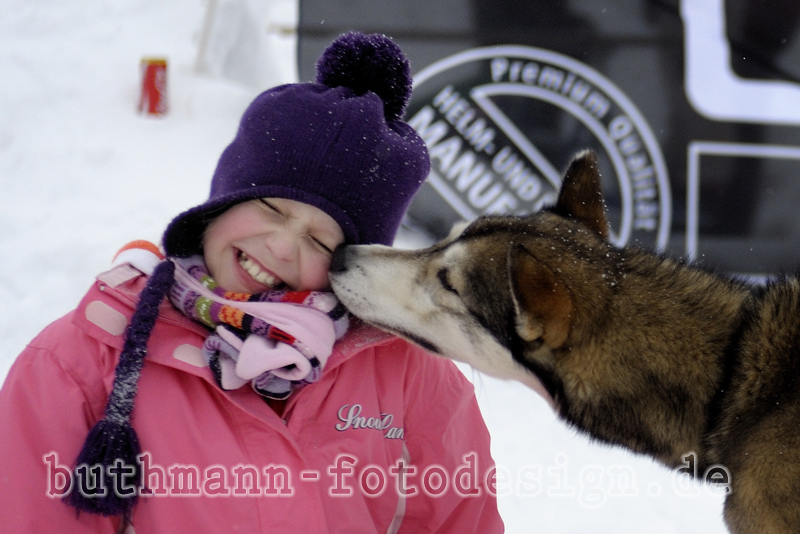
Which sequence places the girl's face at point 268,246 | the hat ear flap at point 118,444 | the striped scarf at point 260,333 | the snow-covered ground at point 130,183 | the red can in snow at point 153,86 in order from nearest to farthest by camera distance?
the hat ear flap at point 118,444 → the striped scarf at point 260,333 → the girl's face at point 268,246 → the snow-covered ground at point 130,183 → the red can in snow at point 153,86

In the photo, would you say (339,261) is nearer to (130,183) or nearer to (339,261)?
(339,261)

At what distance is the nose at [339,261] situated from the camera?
6.54ft

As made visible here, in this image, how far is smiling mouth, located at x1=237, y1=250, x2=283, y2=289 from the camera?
200cm

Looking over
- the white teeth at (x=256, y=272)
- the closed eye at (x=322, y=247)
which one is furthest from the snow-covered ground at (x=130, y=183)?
the white teeth at (x=256, y=272)

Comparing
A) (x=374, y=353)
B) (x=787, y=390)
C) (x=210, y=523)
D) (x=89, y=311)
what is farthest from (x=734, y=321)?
(x=89, y=311)

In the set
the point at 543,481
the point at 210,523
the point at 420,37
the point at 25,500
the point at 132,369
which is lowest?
the point at 543,481

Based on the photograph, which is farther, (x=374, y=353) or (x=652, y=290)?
(x=374, y=353)

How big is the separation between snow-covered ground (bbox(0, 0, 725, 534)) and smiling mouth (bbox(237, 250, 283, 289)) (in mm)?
1425

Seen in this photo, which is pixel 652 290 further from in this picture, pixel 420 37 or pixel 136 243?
pixel 420 37

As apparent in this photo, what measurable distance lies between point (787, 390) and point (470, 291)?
0.93 metres

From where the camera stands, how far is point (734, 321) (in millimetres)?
1913

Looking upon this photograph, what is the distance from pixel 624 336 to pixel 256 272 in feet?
3.61

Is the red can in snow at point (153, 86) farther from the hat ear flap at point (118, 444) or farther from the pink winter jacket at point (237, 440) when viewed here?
the hat ear flap at point (118, 444)

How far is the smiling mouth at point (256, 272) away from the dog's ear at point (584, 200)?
106 cm
